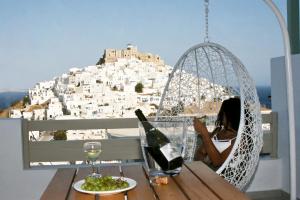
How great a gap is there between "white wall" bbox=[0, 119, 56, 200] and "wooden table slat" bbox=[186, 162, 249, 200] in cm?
213

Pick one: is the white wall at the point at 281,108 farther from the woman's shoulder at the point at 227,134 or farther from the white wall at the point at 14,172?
the white wall at the point at 14,172

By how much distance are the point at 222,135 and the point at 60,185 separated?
1671 millimetres

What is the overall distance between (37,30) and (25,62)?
1.99ft

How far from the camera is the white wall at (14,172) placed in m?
3.97

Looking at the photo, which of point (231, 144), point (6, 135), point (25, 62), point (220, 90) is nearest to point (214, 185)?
point (231, 144)

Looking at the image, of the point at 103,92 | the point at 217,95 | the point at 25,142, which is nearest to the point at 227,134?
the point at 217,95

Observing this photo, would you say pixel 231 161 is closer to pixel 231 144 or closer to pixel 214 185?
pixel 231 144

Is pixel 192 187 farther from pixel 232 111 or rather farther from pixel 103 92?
pixel 103 92

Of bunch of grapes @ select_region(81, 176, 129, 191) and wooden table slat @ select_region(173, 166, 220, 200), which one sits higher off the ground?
bunch of grapes @ select_region(81, 176, 129, 191)

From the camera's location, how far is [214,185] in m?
1.84

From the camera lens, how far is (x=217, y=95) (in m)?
3.94

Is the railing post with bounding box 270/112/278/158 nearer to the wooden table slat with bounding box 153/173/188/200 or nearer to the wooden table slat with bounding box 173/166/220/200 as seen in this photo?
the wooden table slat with bounding box 173/166/220/200

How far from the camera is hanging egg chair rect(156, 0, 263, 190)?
298 cm

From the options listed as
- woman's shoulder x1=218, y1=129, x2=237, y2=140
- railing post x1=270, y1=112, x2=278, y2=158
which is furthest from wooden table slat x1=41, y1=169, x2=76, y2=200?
railing post x1=270, y1=112, x2=278, y2=158
